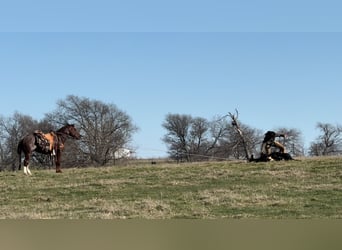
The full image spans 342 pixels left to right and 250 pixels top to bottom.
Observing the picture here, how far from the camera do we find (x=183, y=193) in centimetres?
1675

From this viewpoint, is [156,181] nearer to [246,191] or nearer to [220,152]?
[246,191]

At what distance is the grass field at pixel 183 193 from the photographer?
12.7 metres

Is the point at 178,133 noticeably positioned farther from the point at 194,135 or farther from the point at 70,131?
the point at 70,131

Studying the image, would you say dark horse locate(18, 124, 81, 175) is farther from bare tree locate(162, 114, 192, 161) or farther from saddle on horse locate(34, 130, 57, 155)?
bare tree locate(162, 114, 192, 161)

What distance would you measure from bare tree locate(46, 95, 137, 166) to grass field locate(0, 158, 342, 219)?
202 feet

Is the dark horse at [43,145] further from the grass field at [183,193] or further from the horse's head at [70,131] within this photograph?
the grass field at [183,193]

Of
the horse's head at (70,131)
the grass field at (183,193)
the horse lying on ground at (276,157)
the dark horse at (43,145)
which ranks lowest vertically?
the grass field at (183,193)

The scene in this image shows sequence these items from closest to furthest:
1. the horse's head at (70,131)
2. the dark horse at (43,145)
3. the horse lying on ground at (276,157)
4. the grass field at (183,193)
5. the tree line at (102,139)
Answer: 1. the grass field at (183,193)
2. the dark horse at (43,145)
3. the horse's head at (70,131)
4. the horse lying on ground at (276,157)
5. the tree line at (102,139)

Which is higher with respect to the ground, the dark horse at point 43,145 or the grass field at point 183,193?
the dark horse at point 43,145

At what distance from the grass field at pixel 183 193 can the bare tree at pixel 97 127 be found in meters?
61.6

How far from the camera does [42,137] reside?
2545 centimetres

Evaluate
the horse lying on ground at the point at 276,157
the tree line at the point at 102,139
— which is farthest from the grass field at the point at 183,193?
the tree line at the point at 102,139

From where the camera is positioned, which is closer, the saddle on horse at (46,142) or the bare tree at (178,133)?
the saddle on horse at (46,142)

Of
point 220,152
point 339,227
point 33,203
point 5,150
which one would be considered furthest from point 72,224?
point 220,152
